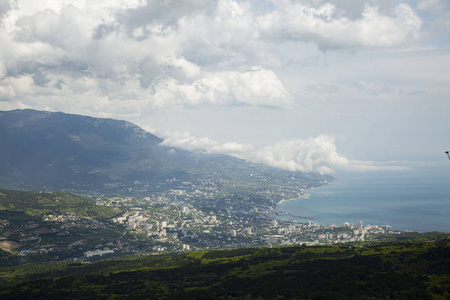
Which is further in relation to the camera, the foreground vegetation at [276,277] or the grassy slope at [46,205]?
the grassy slope at [46,205]

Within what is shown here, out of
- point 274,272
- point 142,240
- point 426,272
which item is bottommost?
point 142,240

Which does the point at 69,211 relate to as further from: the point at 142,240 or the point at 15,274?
the point at 15,274

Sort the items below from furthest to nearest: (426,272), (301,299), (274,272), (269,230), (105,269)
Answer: (269,230), (105,269), (274,272), (426,272), (301,299)

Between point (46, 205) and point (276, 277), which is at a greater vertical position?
point (276, 277)

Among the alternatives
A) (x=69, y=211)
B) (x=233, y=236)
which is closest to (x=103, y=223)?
(x=69, y=211)

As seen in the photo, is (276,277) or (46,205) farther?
(46,205)

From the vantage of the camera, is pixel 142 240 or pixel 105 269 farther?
pixel 142 240

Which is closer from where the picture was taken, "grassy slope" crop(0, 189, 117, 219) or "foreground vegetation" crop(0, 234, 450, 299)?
"foreground vegetation" crop(0, 234, 450, 299)

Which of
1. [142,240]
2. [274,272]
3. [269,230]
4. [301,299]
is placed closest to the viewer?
[301,299]
